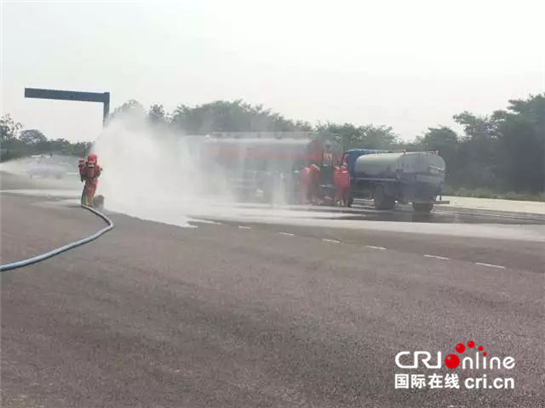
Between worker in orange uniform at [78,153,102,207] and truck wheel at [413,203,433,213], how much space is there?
516 inches

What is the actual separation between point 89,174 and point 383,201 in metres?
12.5

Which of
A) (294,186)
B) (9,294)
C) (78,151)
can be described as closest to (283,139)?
(294,186)

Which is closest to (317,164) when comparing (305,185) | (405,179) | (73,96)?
(305,185)

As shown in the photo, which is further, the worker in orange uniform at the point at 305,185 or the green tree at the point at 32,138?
the green tree at the point at 32,138

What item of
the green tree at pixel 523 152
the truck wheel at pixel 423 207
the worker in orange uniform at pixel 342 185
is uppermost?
the green tree at pixel 523 152

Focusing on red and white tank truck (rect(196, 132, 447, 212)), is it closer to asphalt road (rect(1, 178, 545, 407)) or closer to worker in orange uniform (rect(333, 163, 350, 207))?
worker in orange uniform (rect(333, 163, 350, 207))

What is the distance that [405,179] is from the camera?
2834 cm

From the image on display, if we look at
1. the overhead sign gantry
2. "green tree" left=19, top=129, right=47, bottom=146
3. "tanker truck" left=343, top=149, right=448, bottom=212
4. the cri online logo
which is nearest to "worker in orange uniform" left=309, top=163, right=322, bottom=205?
"tanker truck" left=343, top=149, right=448, bottom=212

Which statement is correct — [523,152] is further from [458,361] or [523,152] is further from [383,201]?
[458,361]

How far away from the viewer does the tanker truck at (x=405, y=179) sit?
28391mm

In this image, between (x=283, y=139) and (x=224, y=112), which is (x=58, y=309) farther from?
(x=224, y=112)

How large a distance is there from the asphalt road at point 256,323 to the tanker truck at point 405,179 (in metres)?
15.6

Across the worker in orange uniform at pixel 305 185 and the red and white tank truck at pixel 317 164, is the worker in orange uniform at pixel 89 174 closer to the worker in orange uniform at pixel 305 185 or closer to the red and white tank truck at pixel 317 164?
the red and white tank truck at pixel 317 164

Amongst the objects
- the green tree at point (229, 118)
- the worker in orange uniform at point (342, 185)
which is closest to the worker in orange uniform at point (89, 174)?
the worker in orange uniform at point (342, 185)
